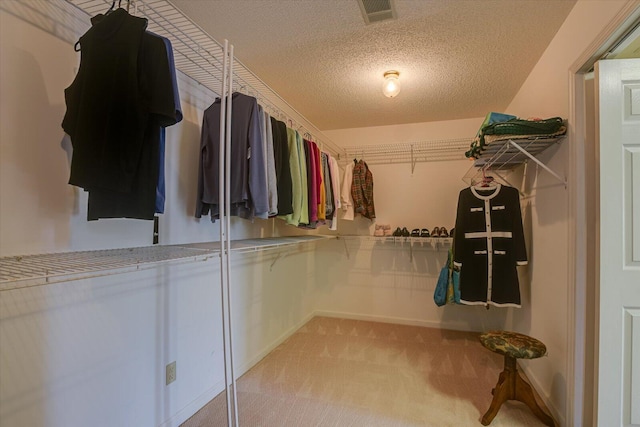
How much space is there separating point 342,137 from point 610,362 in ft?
10.4

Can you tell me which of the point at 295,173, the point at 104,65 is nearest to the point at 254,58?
the point at 295,173

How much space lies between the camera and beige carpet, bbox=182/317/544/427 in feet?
5.90

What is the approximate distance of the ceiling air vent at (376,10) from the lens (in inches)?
63.1

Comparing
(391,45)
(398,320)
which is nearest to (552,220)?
(391,45)

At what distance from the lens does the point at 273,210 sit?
1.81 meters

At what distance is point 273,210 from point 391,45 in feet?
4.44

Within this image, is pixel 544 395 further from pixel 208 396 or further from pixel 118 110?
pixel 118 110

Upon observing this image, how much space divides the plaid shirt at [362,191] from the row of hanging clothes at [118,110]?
2442 millimetres

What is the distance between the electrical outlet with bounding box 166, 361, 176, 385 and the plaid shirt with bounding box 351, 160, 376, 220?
2.32m

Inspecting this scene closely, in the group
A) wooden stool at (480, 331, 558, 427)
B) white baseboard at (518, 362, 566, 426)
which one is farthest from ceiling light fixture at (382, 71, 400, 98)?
white baseboard at (518, 362, 566, 426)

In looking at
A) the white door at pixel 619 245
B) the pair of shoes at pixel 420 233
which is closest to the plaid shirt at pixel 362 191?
the pair of shoes at pixel 420 233

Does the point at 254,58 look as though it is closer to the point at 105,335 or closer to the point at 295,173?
the point at 295,173

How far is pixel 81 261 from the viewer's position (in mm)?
1044

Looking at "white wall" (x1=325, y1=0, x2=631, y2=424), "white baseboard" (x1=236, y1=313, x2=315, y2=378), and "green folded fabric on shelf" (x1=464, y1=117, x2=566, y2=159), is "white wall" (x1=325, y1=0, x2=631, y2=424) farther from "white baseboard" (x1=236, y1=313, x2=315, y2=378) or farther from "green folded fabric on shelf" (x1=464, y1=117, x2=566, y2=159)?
"white baseboard" (x1=236, y1=313, x2=315, y2=378)
